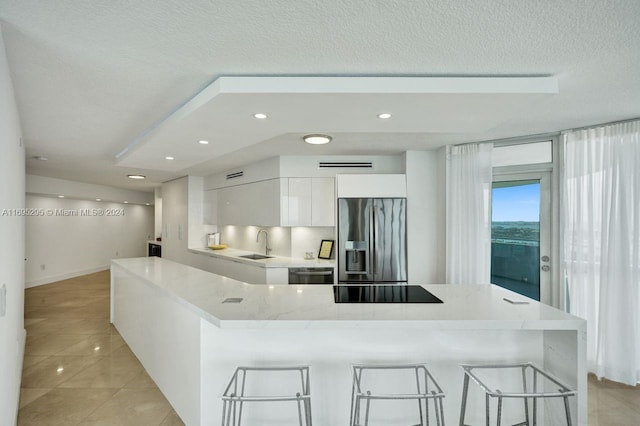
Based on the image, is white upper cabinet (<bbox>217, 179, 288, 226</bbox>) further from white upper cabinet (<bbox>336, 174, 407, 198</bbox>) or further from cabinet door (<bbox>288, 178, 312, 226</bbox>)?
white upper cabinet (<bbox>336, 174, 407, 198</bbox>)

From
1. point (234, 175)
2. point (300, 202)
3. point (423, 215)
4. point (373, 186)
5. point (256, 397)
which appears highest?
point (234, 175)

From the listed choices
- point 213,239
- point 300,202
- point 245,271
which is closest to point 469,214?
point 300,202

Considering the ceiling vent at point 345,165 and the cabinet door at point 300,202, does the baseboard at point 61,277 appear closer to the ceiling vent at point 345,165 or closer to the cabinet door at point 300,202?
the cabinet door at point 300,202

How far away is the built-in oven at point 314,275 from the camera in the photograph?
4.46 metres

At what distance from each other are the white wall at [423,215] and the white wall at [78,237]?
→ 798cm

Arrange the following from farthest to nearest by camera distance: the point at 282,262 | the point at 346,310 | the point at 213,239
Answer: the point at 213,239, the point at 282,262, the point at 346,310

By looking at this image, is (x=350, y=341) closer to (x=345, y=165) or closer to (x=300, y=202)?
(x=300, y=202)

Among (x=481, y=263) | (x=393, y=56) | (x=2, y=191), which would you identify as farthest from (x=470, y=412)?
(x=2, y=191)

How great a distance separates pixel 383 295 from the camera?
2438 mm

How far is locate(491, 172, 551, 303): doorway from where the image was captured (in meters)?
3.68

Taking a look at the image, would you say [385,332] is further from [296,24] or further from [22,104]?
[22,104]

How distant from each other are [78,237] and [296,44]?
9.05 metres

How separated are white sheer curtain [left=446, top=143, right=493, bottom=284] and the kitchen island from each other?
1.55 metres

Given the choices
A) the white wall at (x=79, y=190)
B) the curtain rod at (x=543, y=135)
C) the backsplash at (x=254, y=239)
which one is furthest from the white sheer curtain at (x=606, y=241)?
the white wall at (x=79, y=190)
